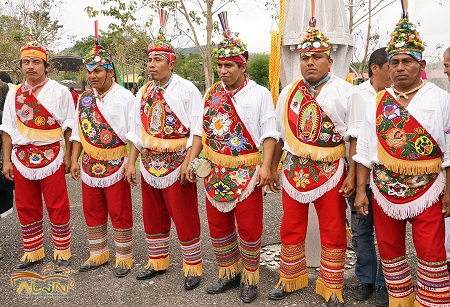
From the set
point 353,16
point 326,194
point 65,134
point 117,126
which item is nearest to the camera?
point 326,194

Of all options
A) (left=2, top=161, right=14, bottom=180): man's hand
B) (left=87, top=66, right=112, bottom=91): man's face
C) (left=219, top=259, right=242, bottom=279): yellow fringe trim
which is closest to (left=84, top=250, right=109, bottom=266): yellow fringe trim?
(left=2, top=161, right=14, bottom=180): man's hand

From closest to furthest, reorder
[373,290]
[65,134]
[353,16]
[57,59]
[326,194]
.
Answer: [326,194] → [373,290] → [65,134] → [353,16] → [57,59]

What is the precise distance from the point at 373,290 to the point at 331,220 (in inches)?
31.5

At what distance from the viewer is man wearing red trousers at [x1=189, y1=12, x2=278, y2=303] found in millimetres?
3652

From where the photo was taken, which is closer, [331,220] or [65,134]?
[331,220]

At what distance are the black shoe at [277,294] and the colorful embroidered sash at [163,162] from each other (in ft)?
4.40

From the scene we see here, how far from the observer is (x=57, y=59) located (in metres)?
19.3

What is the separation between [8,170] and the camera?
4.61 meters

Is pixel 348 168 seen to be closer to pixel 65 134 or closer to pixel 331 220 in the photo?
pixel 331 220

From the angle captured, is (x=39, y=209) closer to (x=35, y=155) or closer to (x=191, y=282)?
(x=35, y=155)

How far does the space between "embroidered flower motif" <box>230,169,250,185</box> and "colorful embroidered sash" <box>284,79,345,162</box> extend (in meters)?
0.43

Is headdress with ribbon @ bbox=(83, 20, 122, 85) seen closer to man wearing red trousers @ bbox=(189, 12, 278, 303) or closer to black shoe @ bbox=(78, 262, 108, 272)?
man wearing red trousers @ bbox=(189, 12, 278, 303)

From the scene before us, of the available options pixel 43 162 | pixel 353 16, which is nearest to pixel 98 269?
pixel 43 162

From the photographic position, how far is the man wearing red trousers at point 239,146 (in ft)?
12.0
